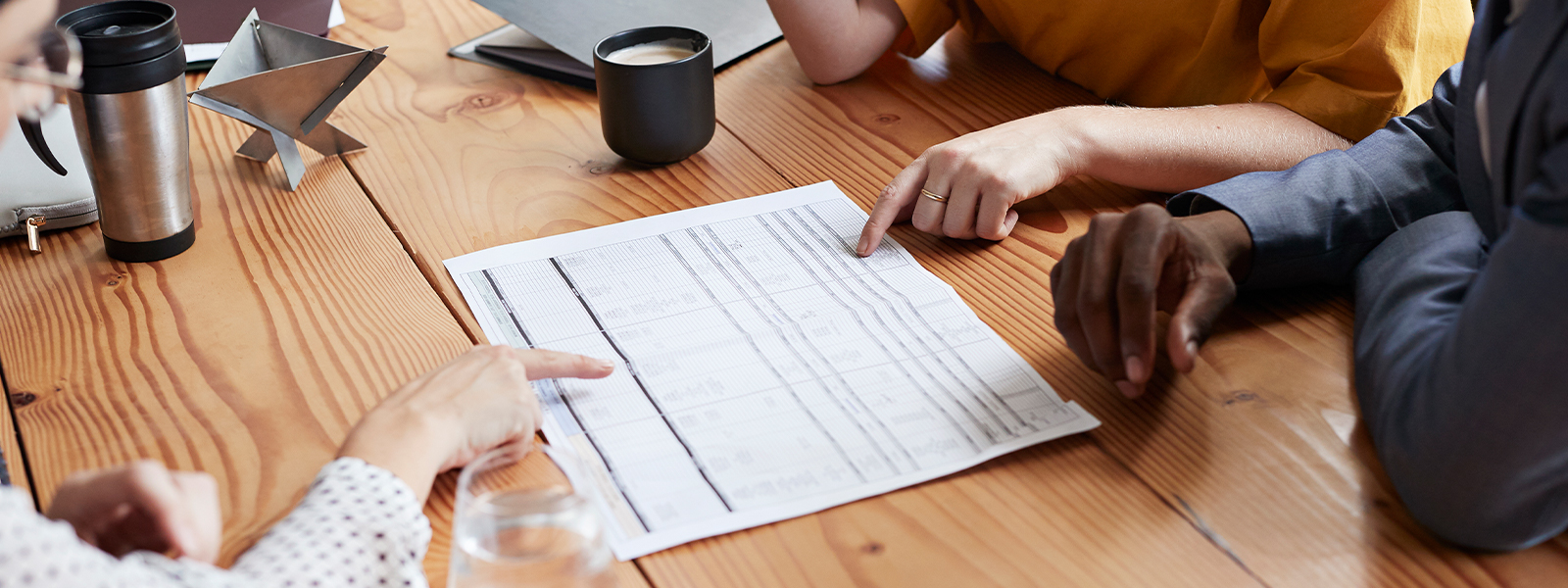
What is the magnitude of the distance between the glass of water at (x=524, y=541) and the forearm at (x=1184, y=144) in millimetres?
649

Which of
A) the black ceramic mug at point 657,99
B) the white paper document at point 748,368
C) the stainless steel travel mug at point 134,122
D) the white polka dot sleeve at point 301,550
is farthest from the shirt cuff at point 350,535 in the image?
the black ceramic mug at point 657,99

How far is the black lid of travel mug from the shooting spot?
78 centimetres

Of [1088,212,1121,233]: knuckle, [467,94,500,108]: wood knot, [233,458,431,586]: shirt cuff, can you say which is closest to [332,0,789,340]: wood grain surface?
[467,94,500,108]: wood knot

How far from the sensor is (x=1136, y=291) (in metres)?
0.71

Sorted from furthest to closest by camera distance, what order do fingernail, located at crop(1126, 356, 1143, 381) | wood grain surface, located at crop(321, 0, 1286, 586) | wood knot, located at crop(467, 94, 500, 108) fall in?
1. wood knot, located at crop(467, 94, 500, 108)
2. fingernail, located at crop(1126, 356, 1143, 381)
3. wood grain surface, located at crop(321, 0, 1286, 586)

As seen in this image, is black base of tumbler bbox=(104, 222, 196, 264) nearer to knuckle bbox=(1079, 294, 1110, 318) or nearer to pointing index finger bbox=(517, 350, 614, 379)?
pointing index finger bbox=(517, 350, 614, 379)

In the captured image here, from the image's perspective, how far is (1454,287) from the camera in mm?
708

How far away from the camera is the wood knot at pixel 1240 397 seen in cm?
73

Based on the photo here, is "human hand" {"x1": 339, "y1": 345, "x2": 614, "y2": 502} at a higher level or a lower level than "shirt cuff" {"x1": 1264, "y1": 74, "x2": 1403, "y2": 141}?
lower

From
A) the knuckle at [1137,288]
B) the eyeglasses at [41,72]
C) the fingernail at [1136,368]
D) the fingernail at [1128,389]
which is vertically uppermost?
the eyeglasses at [41,72]

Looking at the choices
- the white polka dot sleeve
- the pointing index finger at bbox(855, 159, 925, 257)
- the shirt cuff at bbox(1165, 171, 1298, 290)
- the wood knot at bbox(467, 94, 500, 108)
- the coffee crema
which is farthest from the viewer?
the wood knot at bbox(467, 94, 500, 108)

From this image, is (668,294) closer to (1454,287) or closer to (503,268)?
(503,268)

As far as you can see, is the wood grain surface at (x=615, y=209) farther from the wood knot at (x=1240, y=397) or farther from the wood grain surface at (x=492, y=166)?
the wood knot at (x=1240, y=397)

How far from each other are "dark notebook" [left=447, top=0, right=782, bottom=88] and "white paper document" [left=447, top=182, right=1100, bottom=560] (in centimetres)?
37
